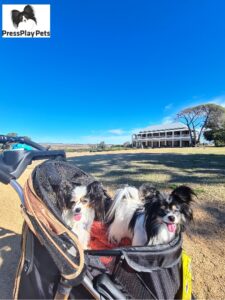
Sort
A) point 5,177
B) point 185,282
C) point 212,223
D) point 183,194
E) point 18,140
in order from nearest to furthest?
point 185,282 < point 5,177 < point 183,194 < point 18,140 < point 212,223

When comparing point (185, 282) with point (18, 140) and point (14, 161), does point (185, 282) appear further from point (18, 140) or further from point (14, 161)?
point (18, 140)

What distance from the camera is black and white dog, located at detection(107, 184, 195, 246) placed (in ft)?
6.09

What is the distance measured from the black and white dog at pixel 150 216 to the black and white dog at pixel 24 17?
251 inches

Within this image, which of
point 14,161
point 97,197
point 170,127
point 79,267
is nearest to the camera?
point 79,267

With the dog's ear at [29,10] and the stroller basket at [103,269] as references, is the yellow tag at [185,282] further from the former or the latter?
the dog's ear at [29,10]

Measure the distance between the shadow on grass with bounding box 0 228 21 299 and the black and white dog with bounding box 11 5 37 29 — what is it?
5.98m

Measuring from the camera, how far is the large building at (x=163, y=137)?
43.4 m

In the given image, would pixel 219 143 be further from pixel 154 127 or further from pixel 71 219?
pixel 71 219

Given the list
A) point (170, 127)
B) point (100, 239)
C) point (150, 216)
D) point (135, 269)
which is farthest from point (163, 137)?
point (135, 269)

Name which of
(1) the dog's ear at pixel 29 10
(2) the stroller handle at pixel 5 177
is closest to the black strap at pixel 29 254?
(2) the stroller handle at pixel 5 177

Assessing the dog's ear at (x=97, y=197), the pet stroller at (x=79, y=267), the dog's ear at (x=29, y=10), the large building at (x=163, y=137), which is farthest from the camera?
the large building at (x=163, y=137)

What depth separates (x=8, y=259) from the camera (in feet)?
8.09

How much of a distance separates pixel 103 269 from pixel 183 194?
100 cm

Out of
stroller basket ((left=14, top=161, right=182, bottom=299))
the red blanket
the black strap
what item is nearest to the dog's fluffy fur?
the red blanket
